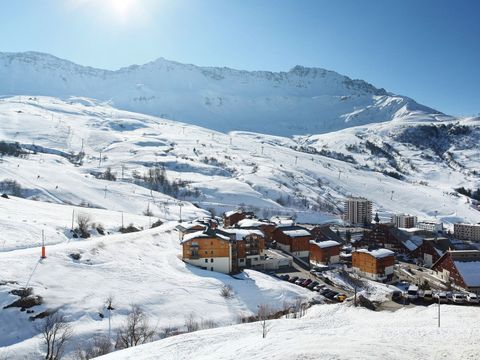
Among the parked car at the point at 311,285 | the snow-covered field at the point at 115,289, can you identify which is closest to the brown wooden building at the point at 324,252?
the parked car at the point at 311,285

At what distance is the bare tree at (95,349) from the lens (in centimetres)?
2962

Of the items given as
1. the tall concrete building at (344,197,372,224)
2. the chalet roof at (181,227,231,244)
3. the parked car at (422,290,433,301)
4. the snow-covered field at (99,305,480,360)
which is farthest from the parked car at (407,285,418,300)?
the tall concrete building at (344,197,372,224)

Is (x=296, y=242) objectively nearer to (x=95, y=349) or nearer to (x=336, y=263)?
(x=336, y=263)

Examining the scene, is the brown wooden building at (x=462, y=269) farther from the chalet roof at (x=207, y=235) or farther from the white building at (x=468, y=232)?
the white building at (x=468, y=232)

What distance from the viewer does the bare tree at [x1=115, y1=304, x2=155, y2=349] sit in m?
32.0

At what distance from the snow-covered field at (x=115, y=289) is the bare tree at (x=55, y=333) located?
26.3 inches

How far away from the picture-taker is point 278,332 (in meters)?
28.5

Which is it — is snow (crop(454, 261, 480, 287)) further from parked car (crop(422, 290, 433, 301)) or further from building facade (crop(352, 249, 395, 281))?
parked car (crop(422, 290, 433, 301))

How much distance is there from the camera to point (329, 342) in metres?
22.1

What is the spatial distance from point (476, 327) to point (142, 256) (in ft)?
130

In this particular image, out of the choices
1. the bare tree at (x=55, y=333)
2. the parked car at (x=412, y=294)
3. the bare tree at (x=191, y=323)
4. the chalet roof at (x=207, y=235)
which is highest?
the chalet roof at (x=207, y=235)

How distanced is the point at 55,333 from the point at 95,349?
3339mm

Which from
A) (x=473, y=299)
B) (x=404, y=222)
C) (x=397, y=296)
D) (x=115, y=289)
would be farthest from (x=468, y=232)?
(x=115, y=289)

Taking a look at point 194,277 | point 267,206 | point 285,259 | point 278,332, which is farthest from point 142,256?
point 267,206
